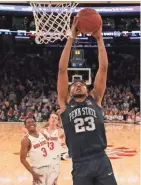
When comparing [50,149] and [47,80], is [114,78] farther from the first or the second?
[50,149]

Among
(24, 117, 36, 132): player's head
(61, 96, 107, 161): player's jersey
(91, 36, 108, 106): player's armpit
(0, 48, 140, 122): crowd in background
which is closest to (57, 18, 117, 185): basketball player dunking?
(61, 96, 107, 161): player's jersey

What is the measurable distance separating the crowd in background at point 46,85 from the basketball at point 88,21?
46.9 feet

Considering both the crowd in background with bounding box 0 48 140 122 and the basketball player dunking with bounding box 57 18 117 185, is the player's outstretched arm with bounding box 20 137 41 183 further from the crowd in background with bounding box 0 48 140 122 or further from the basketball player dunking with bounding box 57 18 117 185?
the crowd in background with bounding box 0 48 140 122

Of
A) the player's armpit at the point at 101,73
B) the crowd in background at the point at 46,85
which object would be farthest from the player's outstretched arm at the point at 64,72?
the crowd in background at the point at 46,85

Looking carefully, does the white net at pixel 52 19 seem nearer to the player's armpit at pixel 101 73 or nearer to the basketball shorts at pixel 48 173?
the basketball shorts at pixel 48 173

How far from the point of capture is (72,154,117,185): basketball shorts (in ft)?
8.84

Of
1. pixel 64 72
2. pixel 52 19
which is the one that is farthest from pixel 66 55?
pixel 52 19

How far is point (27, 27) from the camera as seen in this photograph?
20.1 m

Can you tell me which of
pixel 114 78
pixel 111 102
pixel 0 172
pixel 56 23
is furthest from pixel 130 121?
pixel 56 23

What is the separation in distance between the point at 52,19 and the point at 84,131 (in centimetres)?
252

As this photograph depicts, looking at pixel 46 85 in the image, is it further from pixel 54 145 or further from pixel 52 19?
pixel 54 145

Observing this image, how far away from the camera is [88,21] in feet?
9.23

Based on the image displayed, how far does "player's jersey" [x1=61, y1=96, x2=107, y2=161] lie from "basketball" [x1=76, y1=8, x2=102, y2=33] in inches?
21.1

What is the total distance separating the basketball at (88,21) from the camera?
2.82 metres
